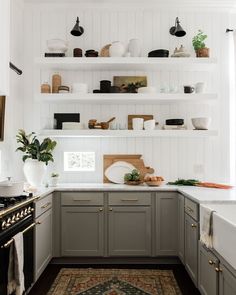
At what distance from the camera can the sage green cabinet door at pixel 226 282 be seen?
187cm

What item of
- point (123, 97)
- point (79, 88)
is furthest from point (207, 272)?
point (79, 88)

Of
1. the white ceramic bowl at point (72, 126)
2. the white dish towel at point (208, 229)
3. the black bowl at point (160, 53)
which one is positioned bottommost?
the white dish towel at point (208, 229)

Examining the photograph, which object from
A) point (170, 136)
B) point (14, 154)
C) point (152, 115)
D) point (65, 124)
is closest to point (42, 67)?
point (65, 124)

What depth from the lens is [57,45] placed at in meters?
3.97

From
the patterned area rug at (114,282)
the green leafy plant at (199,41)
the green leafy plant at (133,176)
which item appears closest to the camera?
the patterned area rug at (114,282)

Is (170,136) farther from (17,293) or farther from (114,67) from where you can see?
(17,293)

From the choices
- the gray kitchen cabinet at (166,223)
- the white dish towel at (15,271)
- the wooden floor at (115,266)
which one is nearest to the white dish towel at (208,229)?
the wooden floor at (115,266)

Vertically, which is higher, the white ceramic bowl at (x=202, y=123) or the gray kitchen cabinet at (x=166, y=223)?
the white ceramic bowl at (x=202, y=123)

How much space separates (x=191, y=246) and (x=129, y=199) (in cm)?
88

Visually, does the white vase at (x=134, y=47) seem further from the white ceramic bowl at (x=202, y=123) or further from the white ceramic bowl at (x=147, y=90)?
the white ceramic bowl at (x=202, y=123)

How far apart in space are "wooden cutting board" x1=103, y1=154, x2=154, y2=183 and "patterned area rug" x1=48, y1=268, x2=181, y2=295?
1.16 m

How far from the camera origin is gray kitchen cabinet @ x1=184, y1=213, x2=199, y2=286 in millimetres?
2843

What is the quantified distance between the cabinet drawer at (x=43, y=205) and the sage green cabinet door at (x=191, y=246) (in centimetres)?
138

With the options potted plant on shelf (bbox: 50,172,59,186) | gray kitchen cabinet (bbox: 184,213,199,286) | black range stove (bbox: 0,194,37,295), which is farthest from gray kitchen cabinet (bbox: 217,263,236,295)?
potted plant on shelf (bbox: 50,172,59,186)
